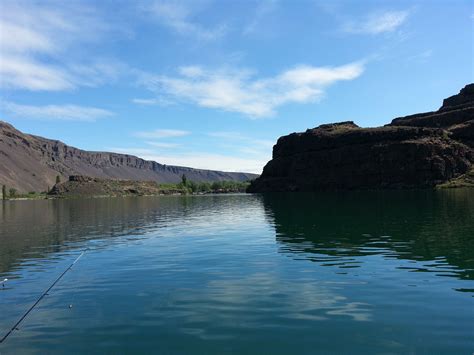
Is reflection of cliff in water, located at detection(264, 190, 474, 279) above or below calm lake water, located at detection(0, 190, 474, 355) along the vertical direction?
above

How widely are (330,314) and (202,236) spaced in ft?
126

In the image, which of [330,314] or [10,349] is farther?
[330,314]

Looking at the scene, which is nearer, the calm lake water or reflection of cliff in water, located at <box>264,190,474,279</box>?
the calm lake water

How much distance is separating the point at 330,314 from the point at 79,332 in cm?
1305

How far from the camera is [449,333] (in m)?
18.0

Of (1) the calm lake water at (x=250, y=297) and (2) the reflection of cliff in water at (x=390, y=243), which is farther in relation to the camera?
(2) the reflection of cliff in water at (x=390, y=243)

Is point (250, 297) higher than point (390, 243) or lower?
lower

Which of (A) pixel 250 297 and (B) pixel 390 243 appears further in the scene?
(B) pixel 390 243

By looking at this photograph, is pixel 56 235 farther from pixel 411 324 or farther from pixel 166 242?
pixel 411 324

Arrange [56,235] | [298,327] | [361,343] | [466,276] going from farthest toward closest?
[56,235] → [466,276] → [298,327] → [361,343]

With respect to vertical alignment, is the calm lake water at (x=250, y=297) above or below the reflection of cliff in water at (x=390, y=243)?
below

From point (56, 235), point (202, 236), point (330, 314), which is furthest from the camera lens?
point (56, 235)

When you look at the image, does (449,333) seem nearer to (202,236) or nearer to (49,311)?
(49,311)

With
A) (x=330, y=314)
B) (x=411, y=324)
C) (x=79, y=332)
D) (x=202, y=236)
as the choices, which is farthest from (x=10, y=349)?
(x=202, y=236)
